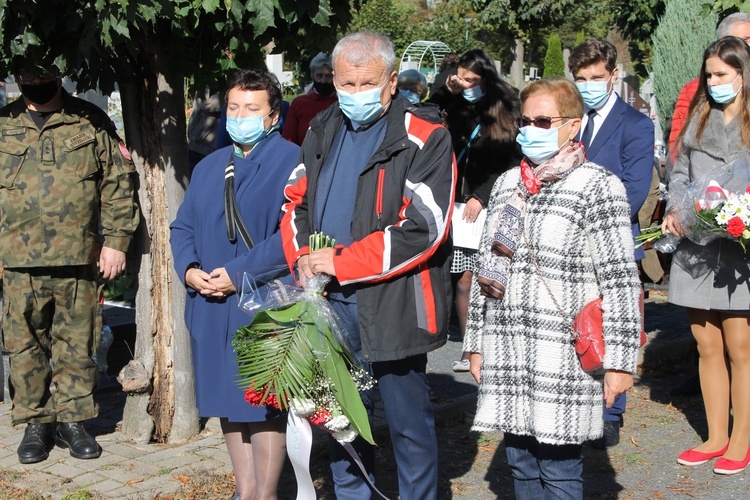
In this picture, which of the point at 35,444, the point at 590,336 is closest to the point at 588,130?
the point at 590,336

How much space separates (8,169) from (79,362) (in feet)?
3.74

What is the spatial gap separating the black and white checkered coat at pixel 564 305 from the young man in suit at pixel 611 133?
1.95 meters

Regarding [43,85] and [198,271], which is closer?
[198,271]

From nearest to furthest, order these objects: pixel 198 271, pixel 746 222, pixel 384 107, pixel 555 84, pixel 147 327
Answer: pixel 555 84
pixel 384 107
pixel 198 271
pixel 746 222
pixel 147 327

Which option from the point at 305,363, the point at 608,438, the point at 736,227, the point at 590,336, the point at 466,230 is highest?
the point at 736,227

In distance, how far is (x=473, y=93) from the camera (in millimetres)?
6734

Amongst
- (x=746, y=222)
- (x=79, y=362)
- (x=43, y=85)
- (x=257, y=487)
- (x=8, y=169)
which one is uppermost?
(x=43, y=85)

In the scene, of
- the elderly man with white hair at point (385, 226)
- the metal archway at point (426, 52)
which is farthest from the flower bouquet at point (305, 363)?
the metal archway at point (426, 52)

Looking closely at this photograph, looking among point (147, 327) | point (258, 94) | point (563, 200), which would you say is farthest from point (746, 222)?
point (147, 327)

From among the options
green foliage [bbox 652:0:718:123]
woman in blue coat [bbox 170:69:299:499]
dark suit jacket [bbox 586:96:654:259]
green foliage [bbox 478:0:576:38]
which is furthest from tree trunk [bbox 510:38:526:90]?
woman in blue coat [bbox 170:69:299:499]

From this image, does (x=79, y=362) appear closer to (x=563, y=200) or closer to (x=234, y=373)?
(x=234, y=373)

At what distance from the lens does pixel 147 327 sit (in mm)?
5555

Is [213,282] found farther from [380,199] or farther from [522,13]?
[522,13]

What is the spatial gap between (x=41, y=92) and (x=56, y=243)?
0.82m
